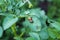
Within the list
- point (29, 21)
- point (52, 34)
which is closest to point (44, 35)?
point (52, 34)

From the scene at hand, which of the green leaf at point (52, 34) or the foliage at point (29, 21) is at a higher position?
the foliage at point (29, 21)

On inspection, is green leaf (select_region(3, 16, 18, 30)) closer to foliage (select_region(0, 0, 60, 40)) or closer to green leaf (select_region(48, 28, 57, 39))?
foliage (select_region(0, 0, 60, 40))

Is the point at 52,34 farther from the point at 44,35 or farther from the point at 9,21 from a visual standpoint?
the point at 9,21

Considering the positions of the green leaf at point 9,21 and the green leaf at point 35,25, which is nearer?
the green leaf at point 9,21

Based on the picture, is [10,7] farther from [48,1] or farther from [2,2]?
[48,1]

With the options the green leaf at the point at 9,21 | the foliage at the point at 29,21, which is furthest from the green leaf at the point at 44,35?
the green leaf at the point at 9,21

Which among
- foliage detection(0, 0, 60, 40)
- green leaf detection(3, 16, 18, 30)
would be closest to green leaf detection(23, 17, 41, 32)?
foliage detection(0, 0, 60, 40)

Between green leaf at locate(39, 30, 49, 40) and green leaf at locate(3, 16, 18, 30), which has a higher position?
green leaf at locate(3, 16, 18, 30)

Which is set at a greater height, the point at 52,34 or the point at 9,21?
the point at 9,21

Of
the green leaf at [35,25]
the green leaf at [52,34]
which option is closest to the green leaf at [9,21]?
the green leaf at [35,25]

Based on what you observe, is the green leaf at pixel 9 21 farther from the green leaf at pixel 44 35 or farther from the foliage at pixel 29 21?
the green leaf at pixel 44 35

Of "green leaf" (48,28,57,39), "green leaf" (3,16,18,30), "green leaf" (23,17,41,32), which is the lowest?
"green leaf" (48,28,57,39)

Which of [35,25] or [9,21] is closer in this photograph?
[9,21]

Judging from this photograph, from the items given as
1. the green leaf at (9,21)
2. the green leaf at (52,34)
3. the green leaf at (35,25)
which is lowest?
the green leaf at (52,34)
